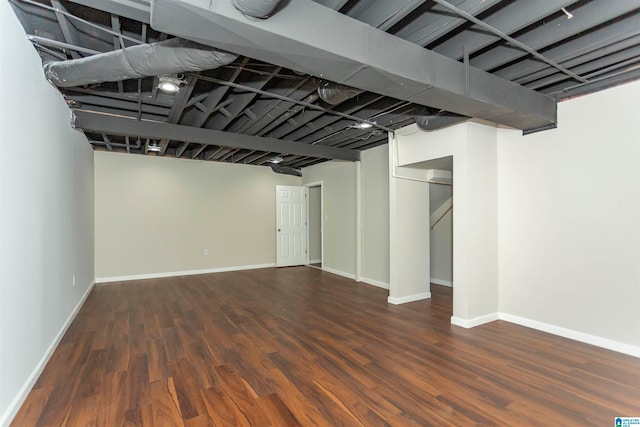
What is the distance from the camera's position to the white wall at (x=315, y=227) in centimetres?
846

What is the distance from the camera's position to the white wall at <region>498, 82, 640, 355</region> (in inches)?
112

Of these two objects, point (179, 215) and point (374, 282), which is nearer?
point (374, 282)

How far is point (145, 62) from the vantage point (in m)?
2.25

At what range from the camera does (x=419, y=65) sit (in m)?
2.34

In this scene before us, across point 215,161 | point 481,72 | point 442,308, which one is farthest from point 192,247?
point 481,72

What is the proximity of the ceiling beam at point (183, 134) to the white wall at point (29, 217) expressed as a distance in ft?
0.86

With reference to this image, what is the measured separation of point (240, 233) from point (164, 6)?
603 cm

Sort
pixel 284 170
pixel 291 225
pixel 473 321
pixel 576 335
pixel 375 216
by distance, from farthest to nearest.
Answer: pixel 291 225
pixel 284 170
pixel 375 216
pixel 473 321
pixel 576 335

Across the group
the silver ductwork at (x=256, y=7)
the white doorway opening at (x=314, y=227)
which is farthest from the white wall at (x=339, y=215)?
the silver ductwork at (x=256, y=7)

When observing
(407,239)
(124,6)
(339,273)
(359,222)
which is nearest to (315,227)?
(339,273)

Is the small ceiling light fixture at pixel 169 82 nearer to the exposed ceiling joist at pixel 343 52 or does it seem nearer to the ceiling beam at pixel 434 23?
the exposed ceiling joist at pixel 343 52

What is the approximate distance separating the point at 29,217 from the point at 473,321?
14.4 feet

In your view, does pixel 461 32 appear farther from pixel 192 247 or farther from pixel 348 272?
pixel 192 247

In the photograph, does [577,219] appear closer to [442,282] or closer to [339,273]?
[442,282]
